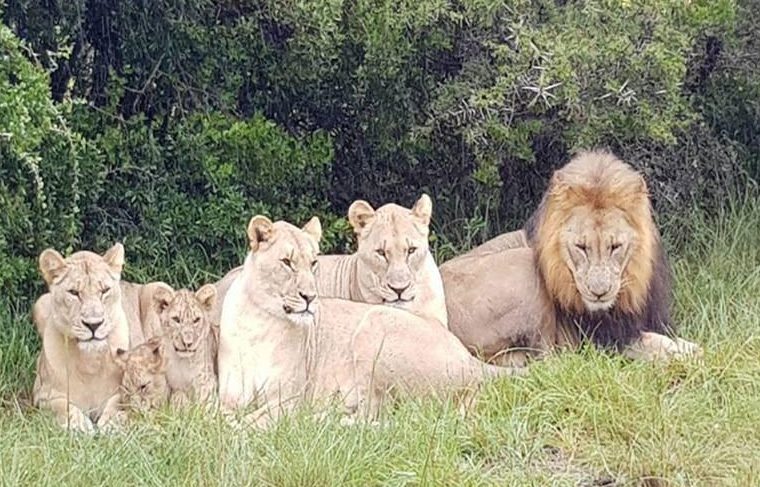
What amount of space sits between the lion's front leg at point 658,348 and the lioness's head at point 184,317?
1731mm

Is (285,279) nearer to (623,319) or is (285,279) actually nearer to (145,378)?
(145,378)

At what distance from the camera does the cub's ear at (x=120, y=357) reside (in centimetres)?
592

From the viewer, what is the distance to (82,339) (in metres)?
5.88

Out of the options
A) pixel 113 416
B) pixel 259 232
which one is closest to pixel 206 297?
pixel 259 232

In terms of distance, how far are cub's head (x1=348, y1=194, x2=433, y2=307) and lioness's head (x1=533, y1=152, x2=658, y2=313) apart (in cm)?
56

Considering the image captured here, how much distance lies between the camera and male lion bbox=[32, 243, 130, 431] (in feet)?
19.2

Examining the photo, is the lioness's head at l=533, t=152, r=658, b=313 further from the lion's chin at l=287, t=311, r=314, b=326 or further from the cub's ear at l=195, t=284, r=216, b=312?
the cub's ear at l=195, t=284, r=216, b=312

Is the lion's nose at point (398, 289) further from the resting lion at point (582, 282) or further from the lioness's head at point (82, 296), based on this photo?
the lioness's head at point (82, 296)

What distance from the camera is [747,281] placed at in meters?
7.43

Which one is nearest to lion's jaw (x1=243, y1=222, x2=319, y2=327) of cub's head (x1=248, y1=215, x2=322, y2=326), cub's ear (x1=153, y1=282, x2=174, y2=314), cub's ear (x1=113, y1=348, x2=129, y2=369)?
cub's head (x1=248, y1=215, x2=322, y2=326)

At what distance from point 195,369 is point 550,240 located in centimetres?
159

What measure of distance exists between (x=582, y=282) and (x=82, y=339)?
2008 millimetres

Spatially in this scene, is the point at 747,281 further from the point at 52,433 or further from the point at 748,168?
the point at 52,433

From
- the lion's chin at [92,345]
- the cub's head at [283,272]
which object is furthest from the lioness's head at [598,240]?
the lion's chin at [92,345]
